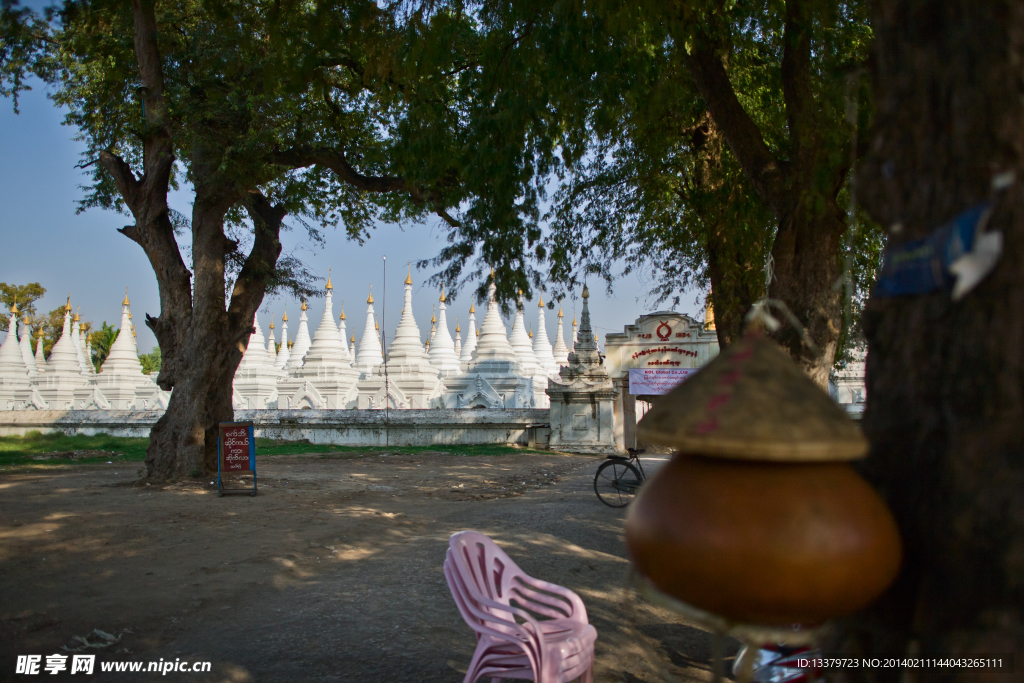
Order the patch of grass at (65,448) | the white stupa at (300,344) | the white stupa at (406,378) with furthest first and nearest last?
1. the white stupa at (300,344)
2. the white stupa at (406,378)
3. the patch of grass at (65,448)

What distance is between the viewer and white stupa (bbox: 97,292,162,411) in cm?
3288

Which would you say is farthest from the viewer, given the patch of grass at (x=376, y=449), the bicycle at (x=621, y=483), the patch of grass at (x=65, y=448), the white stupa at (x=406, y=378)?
the white stupa at (x=406, y=378)

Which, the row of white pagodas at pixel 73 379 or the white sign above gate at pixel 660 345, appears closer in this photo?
the white sign above gate at pixel 660 345

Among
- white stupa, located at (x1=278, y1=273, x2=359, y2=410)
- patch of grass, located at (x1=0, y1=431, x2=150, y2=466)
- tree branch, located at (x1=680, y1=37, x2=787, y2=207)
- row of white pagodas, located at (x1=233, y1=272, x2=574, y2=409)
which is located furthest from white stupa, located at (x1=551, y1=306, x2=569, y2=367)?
tree branch, located at (x1=680, y1=37, x2=787, y2=207)

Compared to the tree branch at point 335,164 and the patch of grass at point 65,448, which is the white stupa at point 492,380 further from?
the tree branch at point 335,164

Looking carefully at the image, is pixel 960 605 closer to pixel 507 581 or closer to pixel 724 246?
pixel 507 581

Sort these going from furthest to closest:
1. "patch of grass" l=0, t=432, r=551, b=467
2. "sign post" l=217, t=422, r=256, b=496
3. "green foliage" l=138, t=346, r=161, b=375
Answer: "green foliage" l=138, t=346, r=161, b=375 → "patch of grass" l=0, t=432, r=551, b=467 → "sign post" l=217, t=422, r=256, b=496

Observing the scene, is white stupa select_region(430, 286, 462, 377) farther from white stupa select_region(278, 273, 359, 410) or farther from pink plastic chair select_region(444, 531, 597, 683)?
pink plastic chair select_region(444, 531, 597, 683)

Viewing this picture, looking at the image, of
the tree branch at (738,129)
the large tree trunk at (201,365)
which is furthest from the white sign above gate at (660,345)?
the tree branch at (738,129)

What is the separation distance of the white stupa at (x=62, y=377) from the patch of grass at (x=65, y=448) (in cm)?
1028

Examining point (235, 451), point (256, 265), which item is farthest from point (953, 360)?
point (256, 265)

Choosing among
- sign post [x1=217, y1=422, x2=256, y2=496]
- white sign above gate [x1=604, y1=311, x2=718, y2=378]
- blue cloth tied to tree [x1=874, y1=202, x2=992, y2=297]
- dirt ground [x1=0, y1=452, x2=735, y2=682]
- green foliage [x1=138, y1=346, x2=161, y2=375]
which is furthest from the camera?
green foliage [x1=138, y1=346, x2=161, y2=375]

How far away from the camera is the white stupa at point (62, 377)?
3481 cm

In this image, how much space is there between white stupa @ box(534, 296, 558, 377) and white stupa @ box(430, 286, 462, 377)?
4600mm
